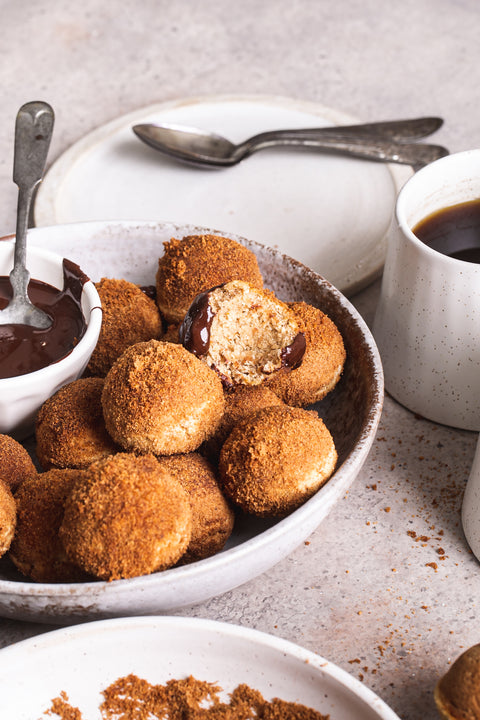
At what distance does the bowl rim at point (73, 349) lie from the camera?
3.62 feet

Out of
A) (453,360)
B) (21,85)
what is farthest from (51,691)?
(21,85)

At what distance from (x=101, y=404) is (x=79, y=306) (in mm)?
192

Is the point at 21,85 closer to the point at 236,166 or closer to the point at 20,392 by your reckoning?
the point at 236,166

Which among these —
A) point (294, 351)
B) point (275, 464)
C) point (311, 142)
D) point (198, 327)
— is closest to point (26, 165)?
point (198, 327)

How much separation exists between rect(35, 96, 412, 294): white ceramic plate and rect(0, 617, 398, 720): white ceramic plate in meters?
0.79

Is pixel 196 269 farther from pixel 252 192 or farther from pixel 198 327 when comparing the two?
pixel 252 192

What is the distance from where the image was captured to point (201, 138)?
6.04 feet

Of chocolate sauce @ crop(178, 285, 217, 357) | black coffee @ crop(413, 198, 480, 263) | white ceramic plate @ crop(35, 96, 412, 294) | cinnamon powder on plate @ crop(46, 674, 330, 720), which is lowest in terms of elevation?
cinnamon powder on plate @ crop(46, 674, 330, 720)

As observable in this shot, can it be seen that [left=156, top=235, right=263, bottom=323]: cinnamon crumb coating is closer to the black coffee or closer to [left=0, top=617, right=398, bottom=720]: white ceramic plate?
the black coffee

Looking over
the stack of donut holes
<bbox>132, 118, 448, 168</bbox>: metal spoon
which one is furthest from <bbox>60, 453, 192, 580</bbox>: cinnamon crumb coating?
<bbox>132, 118, 448, 168</bbox>: metal spoon

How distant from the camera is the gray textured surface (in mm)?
1054

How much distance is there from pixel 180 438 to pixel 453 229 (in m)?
0.60

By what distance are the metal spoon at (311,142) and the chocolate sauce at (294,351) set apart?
74 centimetres

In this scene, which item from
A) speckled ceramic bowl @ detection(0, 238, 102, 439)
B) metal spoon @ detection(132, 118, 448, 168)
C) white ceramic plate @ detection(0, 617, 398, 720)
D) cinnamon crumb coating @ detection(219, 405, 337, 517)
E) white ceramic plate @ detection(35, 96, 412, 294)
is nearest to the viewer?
white ceramic plate @ detection(0, 617, 398, 720)
